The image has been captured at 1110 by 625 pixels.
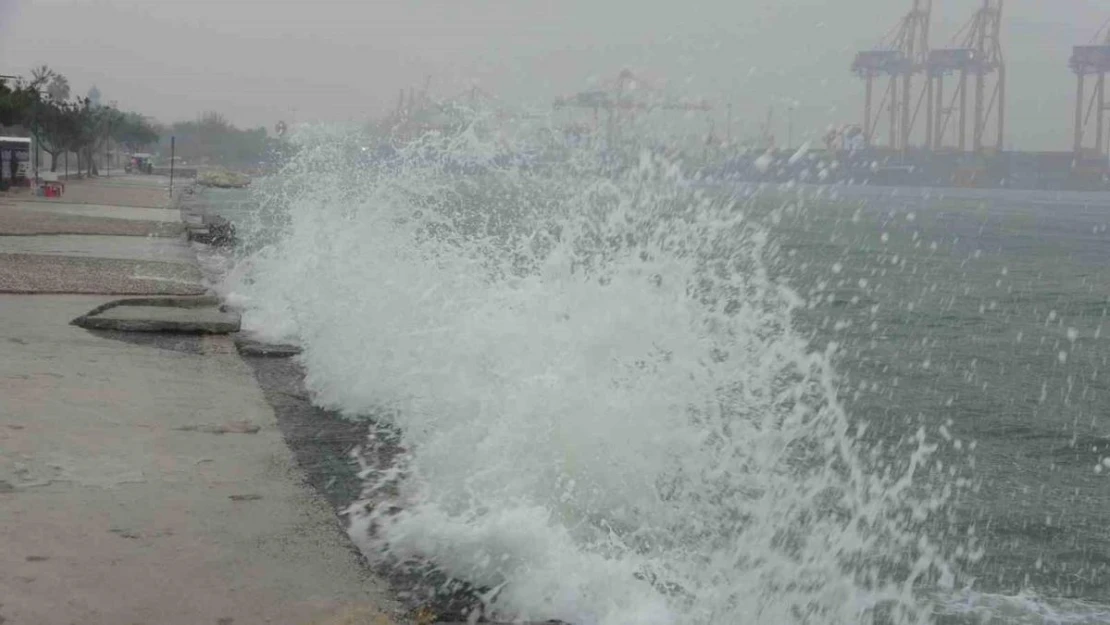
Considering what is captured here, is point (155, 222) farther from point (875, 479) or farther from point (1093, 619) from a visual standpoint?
point (1093, 619)

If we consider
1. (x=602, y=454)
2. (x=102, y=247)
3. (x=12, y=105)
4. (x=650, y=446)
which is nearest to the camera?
(x=602, y=454)

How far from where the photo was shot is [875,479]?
21.6ft

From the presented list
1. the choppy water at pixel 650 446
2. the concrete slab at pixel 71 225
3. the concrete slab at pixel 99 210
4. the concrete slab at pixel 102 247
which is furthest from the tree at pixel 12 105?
the choppy water at pixel 650 446

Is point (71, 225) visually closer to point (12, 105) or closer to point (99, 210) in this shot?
point (99, 210)

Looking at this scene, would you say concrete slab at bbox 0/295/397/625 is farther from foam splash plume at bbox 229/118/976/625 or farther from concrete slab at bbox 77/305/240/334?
concrete slab at bbox 77/305/240/334

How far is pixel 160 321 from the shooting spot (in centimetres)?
759

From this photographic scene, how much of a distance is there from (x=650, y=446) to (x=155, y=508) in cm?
175

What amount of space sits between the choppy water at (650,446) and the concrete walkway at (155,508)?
38 cm

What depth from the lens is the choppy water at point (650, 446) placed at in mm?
3590

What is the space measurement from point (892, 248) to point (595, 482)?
3636 centimetres

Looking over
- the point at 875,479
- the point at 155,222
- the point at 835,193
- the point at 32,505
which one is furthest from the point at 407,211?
the point at 835,193

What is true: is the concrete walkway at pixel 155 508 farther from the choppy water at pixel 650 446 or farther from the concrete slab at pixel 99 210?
the concrete slab at pixel 99 210

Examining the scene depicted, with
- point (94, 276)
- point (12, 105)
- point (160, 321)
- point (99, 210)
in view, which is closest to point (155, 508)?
point (160, 321)

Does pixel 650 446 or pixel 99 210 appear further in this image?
Result: pixel 99 210
